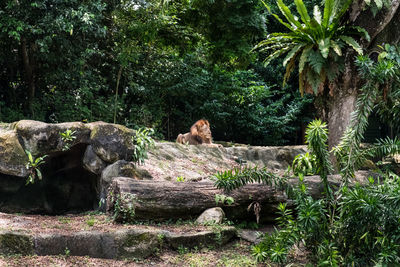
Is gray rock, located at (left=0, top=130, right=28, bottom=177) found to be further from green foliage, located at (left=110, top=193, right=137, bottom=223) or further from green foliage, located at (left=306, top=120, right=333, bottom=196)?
green foliage, located at (left=306, top=120, right=333, bottom=196)

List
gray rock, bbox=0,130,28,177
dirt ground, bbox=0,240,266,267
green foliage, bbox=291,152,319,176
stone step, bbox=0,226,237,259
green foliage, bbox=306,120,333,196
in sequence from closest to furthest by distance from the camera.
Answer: dirt ground, bbox=0,240,266,267 < stone step, bbox=0,226,237,259 < green foliage, bbox=306,120,333,196 < green foliage, bbox=291,152,319,176 < gray rock, bbox=0,130,28,177

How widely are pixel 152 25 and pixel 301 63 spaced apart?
5.13 meters

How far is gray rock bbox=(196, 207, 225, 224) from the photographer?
18.6 feet

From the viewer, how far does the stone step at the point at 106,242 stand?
455 centimetres

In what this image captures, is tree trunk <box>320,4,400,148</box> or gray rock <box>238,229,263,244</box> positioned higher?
tree trunk <box>320,4,400,148</box>

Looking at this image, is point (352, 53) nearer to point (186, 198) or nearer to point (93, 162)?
point (186, 198)

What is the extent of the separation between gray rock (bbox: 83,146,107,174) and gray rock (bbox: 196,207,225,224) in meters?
1.98

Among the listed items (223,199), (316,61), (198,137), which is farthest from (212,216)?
(198,137)

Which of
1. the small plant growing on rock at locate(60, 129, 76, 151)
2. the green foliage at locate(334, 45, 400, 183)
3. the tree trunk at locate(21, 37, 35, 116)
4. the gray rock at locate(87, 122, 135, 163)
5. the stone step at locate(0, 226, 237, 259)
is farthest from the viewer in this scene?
the tree trunk at locate(21, 37, 35, 116)

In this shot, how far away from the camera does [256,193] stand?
20.0ft

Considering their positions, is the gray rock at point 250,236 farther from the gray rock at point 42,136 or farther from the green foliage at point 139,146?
the gray rock at point 42,136

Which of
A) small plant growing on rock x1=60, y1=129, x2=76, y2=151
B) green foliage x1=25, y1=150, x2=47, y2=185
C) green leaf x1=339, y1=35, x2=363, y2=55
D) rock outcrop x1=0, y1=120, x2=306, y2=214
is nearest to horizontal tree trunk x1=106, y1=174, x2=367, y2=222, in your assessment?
rock outcrop x1=0, y1=120, x2=306, y2=214

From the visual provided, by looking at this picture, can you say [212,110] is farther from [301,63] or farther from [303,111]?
[301,63]

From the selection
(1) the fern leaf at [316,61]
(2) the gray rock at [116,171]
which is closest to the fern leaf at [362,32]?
(1) the fern leaf at [316,61]
